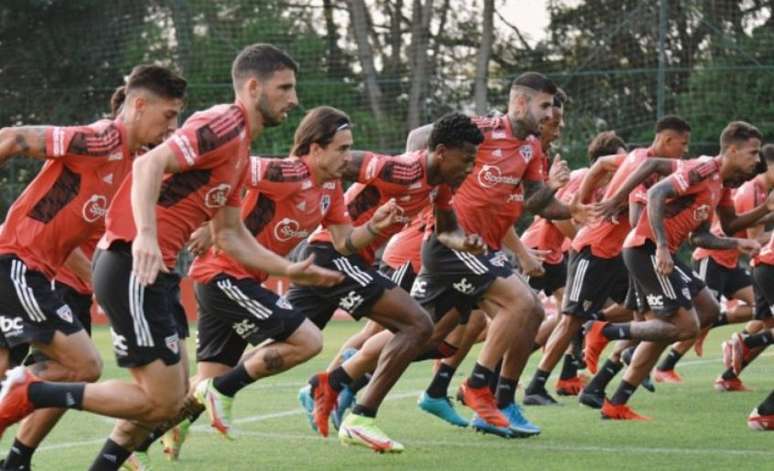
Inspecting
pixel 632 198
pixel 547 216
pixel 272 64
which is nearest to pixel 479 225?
pixel 547 216

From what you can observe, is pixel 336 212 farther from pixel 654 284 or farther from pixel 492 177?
pixel 654 284

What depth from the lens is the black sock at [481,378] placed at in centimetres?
1067

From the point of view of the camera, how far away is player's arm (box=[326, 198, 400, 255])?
897 centimetres

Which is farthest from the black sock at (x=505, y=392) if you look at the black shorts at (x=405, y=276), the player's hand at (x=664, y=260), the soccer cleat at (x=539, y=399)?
the soccer cleat at (x=539, y=399)

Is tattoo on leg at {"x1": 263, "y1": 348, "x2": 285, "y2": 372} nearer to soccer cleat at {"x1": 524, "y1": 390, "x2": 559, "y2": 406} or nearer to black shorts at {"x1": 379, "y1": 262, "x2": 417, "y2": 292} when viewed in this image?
black shorts at {"x1": 379, "y1": 262, "x2": 417, "y2": 292}

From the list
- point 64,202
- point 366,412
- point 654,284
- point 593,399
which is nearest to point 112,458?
point 64,202

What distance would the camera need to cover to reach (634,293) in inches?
527

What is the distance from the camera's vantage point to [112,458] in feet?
25.8

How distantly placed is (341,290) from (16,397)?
124 inches

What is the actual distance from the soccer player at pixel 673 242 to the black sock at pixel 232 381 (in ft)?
11.2

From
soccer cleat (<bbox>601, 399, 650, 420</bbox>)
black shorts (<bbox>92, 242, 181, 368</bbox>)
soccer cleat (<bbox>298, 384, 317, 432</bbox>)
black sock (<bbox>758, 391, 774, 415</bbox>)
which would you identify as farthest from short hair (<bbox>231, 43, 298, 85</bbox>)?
soccer cleat (<bbox>601, 399, 650, 420</bbox>)

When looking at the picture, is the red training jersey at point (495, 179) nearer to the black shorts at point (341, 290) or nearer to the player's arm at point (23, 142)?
the black shorts at point (341, 290)

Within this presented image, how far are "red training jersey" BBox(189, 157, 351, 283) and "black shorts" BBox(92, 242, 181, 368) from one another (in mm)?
2019

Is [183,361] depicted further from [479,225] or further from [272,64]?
[479,225]
